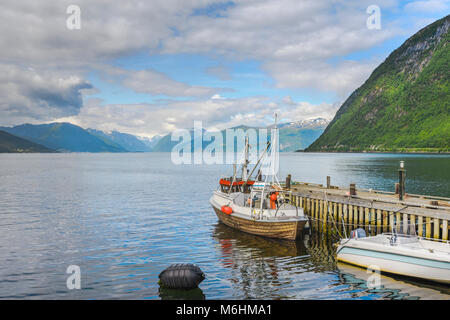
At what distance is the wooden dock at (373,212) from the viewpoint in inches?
896

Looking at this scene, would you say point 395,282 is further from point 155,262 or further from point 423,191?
point 423,191

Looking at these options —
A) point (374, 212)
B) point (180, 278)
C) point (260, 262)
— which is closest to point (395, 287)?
point (260, 262)

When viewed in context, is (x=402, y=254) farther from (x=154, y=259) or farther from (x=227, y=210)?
(x=227, y=210)

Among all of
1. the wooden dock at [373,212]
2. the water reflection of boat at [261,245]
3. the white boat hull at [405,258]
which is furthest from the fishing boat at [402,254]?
the water reflection of boat at [261,245]

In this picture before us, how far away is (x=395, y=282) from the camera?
64.3 feet

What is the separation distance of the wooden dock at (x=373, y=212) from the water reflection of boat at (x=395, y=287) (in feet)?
10.1

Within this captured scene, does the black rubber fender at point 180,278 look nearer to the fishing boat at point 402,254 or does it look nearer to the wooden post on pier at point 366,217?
the fishing boat at point 402,254

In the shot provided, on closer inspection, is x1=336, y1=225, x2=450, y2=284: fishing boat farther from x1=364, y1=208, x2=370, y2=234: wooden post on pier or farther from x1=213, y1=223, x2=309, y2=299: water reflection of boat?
x1=364, y1=208, x2=370, y2=234: wooden post on pier

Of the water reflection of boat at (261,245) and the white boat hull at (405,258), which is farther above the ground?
the white boat hull at (405,258)
